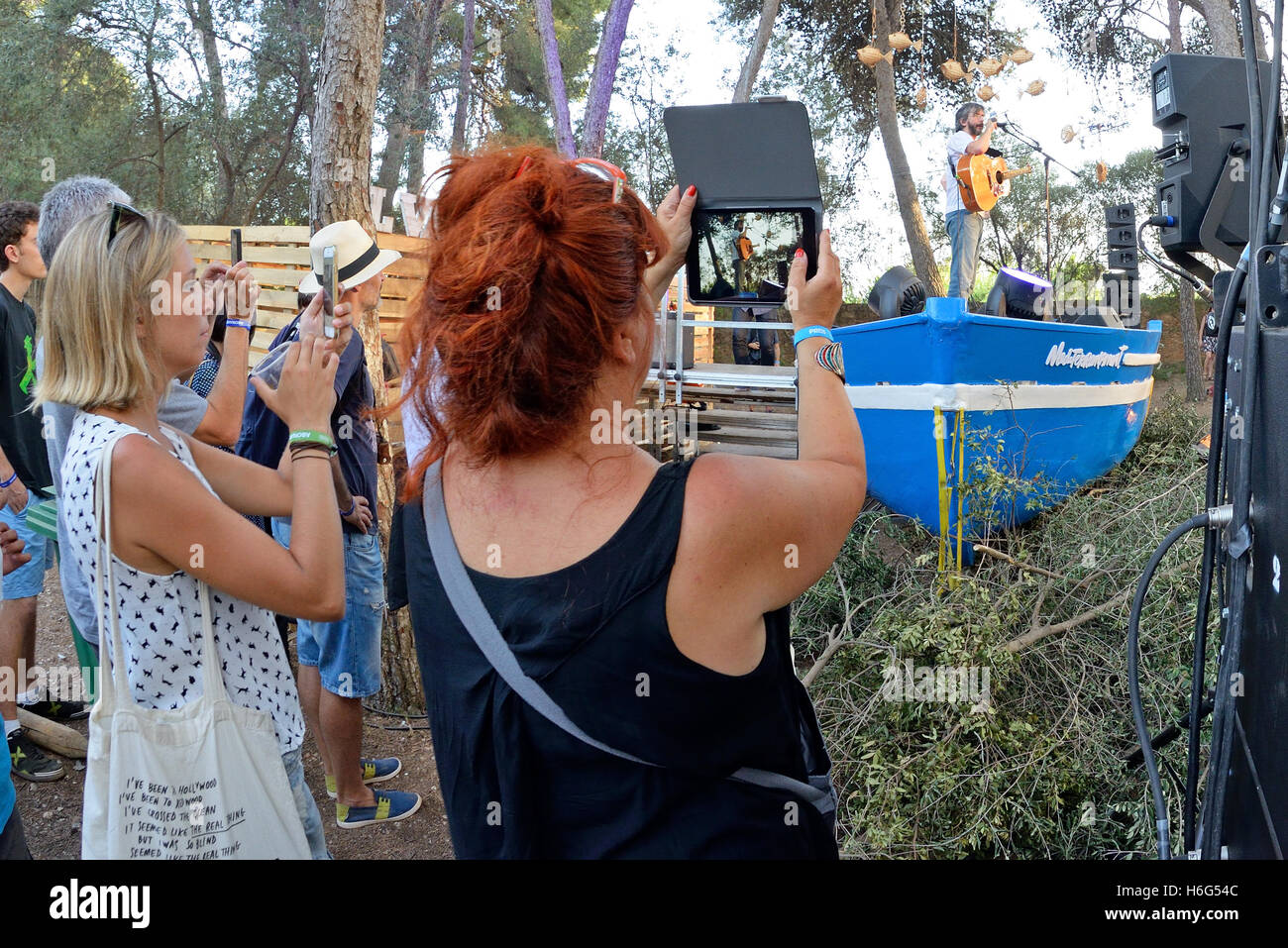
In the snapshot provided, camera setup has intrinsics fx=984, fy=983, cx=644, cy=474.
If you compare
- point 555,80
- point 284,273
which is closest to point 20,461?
point 284,273

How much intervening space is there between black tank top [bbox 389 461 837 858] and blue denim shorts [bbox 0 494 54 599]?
392cm

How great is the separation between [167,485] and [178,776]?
1.75ft

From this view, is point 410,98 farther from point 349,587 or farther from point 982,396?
point 349,587

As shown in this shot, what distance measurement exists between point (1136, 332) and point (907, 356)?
2.64 meters

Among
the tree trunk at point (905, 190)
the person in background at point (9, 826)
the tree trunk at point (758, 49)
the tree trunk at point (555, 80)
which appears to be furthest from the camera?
the tree trunk at point (555, 80)

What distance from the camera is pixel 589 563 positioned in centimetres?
129

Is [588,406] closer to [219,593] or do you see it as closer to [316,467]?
[316,467]

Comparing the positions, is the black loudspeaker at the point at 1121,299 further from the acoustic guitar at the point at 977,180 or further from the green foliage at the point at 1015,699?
the green foliage at the point at 1015,699

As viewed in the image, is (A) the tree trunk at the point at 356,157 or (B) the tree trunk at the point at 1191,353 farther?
(B) the tree trunk at the point at 1191,353

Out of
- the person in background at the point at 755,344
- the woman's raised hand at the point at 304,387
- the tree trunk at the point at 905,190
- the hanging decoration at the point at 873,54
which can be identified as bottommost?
the woman's raised hand at the point at 304,387

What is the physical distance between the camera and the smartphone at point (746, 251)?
1.81 metres

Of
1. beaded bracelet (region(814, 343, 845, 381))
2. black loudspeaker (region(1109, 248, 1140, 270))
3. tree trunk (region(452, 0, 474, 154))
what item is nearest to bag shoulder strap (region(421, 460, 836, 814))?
beaded bracelet (region(814, 343, 845, 381))

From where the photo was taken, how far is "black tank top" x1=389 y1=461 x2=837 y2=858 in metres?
1.27

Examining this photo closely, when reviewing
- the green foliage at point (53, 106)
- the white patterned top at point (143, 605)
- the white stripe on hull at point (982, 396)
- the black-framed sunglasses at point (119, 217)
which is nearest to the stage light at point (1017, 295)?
the white stripe on hull at point (982, 396)
